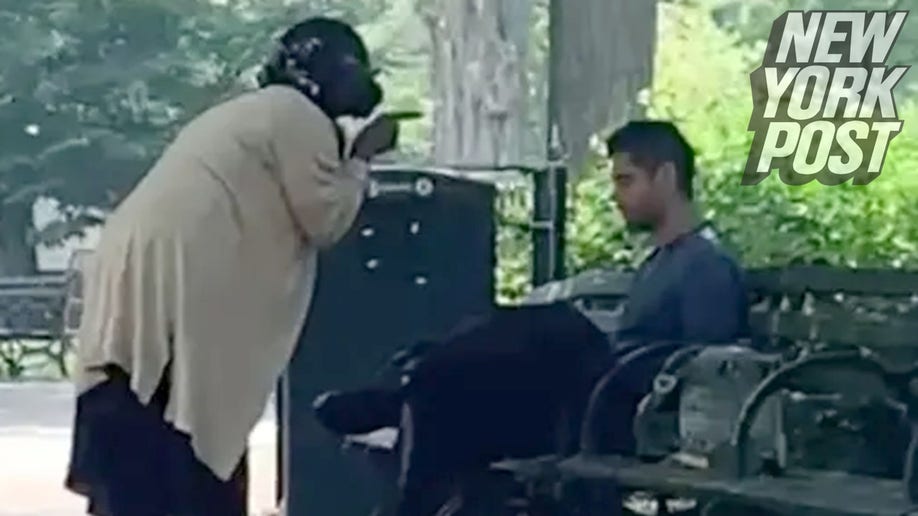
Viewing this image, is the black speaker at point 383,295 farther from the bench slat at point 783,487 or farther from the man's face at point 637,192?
the bench slat at point 783,487

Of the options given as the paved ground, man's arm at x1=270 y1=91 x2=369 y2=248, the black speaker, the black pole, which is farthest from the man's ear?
the paved ground

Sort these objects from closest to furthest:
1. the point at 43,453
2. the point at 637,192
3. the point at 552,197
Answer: the point at 637,192
the point at 552,197
the point at 43,453

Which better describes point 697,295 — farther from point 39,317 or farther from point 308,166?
point 39,317

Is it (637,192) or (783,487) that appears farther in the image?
(637,192)

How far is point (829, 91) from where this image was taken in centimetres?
413

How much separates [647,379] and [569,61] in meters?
0.69

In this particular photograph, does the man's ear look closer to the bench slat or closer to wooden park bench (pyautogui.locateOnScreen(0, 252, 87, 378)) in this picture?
the bench slat

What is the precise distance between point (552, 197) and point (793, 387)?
2.37 ft

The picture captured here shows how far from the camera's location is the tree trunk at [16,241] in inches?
178

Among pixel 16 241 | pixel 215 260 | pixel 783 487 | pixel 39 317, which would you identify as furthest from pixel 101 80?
pixel 783 487

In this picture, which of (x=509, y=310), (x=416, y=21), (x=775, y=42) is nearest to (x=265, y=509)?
(x=509, y=310)

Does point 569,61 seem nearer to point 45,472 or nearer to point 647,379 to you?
point 647,379

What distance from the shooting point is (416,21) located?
14.3ft

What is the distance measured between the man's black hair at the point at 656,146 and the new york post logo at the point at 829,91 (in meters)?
0.17
